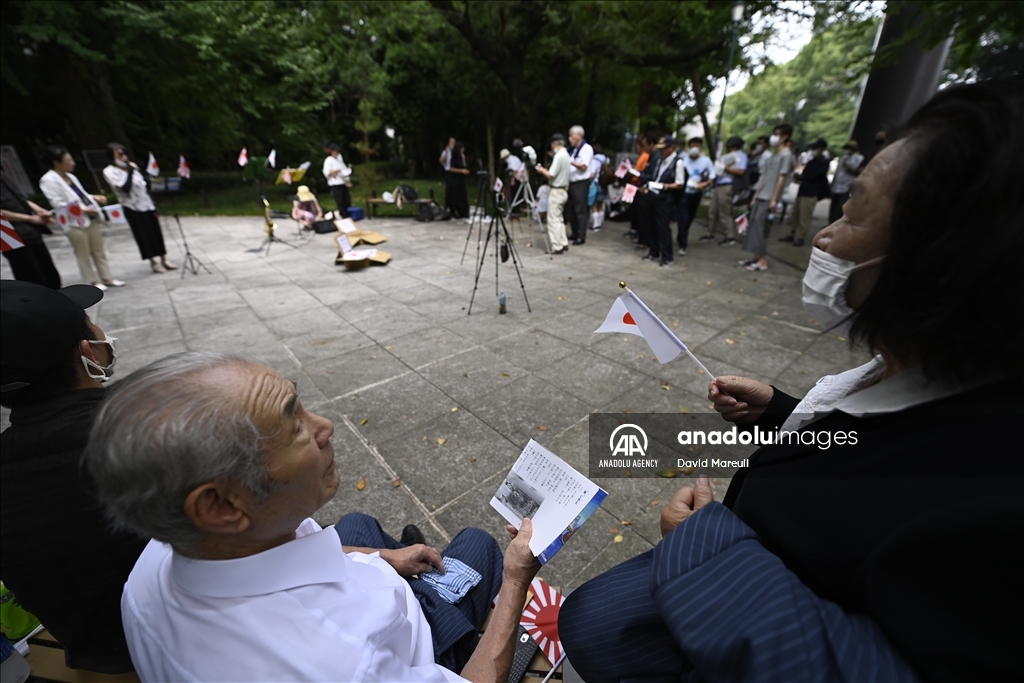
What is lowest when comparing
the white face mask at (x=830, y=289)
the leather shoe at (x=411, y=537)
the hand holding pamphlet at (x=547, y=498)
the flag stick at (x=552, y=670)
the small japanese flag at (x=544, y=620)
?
the leather shoe at (x=411, y=537)

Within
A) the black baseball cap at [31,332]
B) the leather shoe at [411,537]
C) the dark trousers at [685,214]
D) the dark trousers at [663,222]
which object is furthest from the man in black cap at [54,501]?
the dark trousers at [685,214]

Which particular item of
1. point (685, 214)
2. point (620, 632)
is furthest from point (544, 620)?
point (685, 214)

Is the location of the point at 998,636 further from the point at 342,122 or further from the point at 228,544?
the point at 342,122

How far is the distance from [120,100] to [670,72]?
2333 cm

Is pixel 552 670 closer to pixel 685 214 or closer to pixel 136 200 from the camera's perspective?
pixel 685 214

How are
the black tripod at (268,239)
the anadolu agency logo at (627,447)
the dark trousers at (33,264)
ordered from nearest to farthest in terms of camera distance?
the anadolu agency logo at (627,447) → the dark trousers at (33,264) → the black tripod at (268,239)

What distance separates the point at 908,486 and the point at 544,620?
53.5 inches

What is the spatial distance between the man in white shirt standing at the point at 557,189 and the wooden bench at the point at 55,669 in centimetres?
805

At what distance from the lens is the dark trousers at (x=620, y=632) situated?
1.12 meters

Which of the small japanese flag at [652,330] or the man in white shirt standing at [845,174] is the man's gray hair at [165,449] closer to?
the small japanese flag at [652,330]

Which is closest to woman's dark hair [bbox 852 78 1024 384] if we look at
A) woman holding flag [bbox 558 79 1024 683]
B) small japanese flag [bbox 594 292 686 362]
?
woman holding flag [bbox 558 79 1024 683]

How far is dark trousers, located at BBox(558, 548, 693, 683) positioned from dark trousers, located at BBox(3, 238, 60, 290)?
21.7 ft

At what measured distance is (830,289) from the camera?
114 cm

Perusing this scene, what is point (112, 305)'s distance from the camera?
6109mm
